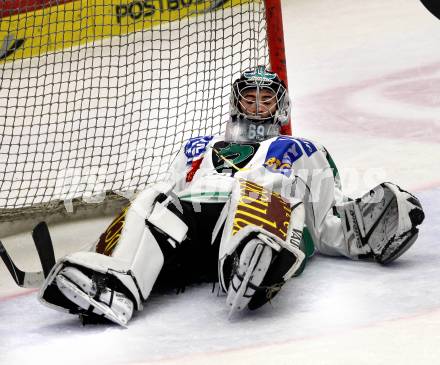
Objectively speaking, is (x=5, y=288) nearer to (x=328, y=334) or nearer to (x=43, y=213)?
(x=43, y=213)

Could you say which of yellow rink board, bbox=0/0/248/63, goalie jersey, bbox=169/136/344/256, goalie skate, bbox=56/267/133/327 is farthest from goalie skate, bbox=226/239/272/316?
yellow rink board, bbox=0/0/248/63

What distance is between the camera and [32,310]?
3332mm

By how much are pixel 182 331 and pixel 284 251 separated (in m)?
0.36

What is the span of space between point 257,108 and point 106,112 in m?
2.06

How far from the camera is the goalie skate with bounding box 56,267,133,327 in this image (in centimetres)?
298

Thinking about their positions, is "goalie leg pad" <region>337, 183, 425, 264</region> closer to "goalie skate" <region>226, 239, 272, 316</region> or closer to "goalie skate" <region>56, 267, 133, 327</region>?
"goalie skate" <region>226, 239, 272, 316</region>

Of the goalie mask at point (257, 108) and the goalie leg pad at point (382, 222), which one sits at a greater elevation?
the goalie mask at point (257, 108)

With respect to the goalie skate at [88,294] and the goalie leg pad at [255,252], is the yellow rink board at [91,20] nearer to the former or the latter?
the goalie leg pad at [255,252]

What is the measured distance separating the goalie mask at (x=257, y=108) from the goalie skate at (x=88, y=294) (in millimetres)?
825

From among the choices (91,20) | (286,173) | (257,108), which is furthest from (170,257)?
(91,20)

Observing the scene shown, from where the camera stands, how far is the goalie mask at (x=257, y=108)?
359cm

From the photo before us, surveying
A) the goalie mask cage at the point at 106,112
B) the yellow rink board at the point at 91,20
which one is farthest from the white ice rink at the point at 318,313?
the yellow rink board at the point at 91,20

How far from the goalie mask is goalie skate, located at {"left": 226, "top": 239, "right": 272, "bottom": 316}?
69 cm

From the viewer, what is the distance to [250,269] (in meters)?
2.97
